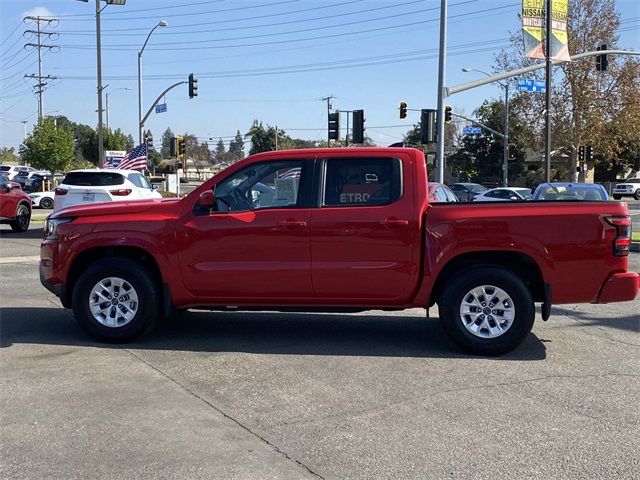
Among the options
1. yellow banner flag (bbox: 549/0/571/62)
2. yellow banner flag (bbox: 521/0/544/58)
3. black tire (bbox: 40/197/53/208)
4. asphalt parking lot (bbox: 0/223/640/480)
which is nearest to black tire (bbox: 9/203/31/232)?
asphalt parking lot (bbox: 0/223/640/480)

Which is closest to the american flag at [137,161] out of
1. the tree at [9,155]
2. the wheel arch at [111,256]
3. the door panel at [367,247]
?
the wheel arch at [111,256]

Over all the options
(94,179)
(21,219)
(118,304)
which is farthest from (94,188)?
(118,304)

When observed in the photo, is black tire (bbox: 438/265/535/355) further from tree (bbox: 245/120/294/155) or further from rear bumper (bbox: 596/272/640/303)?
tree (bbox: 245/120/294/155)

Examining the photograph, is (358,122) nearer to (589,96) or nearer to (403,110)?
(403,110)

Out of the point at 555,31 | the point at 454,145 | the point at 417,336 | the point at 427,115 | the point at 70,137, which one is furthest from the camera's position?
the point at 454,145

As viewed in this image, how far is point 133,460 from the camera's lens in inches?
159

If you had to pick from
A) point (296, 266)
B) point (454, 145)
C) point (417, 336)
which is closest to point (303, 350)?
point (296, 266)

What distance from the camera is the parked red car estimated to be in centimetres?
1842

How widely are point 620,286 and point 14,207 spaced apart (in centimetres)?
1683

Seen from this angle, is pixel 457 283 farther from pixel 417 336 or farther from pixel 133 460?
pixel 133 460

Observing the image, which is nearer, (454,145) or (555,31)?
(555,31)

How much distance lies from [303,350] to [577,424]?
108 inches

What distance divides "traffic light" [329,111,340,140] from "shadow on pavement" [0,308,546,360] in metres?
18.4

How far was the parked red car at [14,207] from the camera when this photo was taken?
1842 cm
